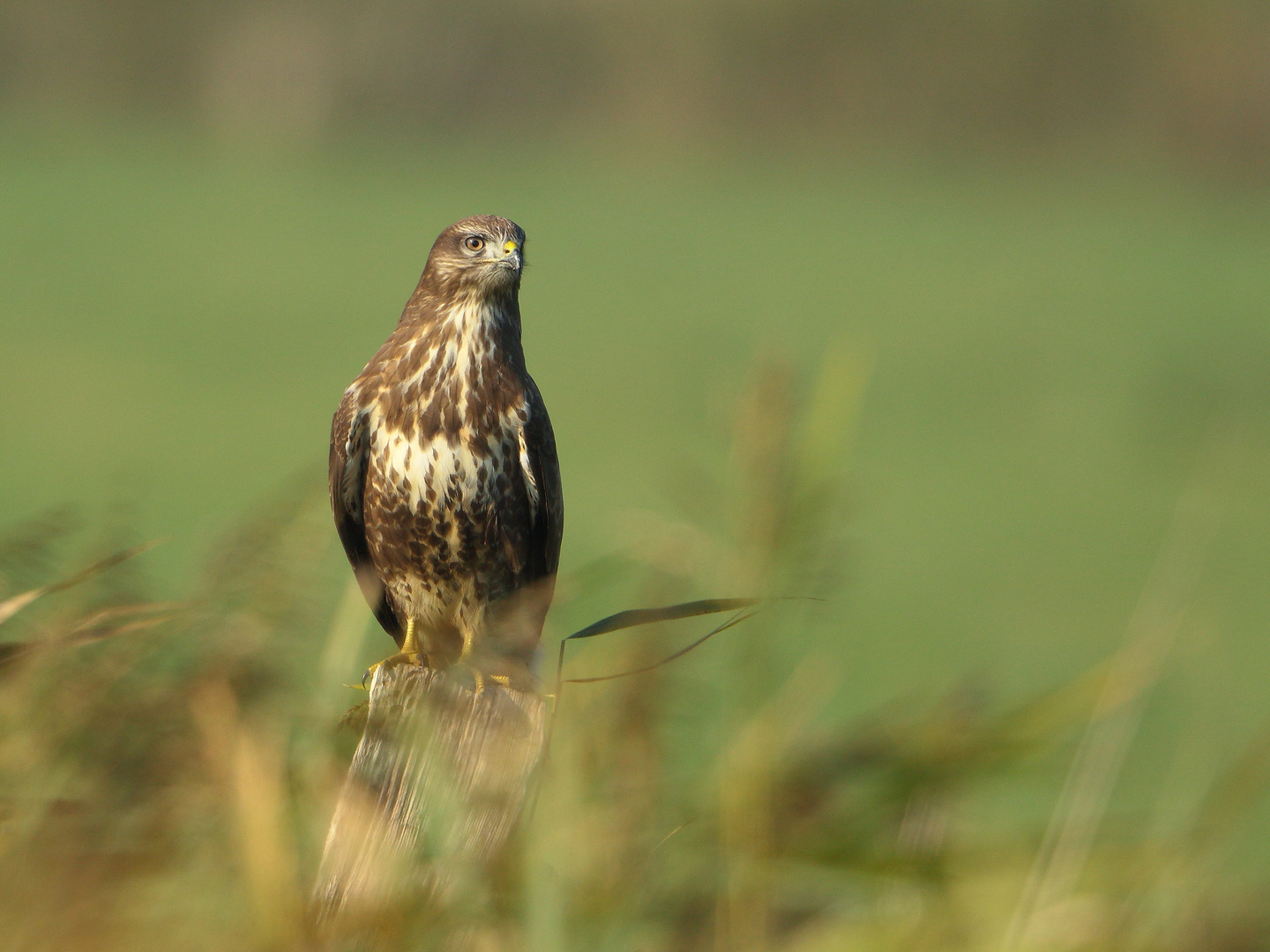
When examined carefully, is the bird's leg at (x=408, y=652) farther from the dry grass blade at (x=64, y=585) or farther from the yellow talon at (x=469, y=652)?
the dry grass blade at (x=64, y=585)

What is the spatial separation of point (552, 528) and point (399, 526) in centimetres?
33

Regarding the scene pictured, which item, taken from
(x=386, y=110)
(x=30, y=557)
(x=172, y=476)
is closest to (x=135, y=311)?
(x=172, y=476)

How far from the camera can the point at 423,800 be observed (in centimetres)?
147

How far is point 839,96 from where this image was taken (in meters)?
32.1

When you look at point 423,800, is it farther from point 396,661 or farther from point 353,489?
point 353,489

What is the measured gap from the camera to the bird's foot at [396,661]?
2.77m

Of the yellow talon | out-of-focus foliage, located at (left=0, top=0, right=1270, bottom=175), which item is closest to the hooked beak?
the yellow talon

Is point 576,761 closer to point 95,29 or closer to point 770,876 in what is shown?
point 770,876

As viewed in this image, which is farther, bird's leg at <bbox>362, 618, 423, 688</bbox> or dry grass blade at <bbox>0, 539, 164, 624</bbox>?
bird's leg at <bbox>362, 618, 423, 688</bbox>

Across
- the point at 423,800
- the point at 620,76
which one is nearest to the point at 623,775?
the point at 423,800

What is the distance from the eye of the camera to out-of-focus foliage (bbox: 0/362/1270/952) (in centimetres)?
137

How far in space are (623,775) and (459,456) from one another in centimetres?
136

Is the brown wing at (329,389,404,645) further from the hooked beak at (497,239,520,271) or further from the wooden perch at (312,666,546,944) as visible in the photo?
the wooden perch at (312,666,546,944)

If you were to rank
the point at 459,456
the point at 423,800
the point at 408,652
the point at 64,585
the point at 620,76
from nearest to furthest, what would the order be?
1. the point at 423,800
2. the point at 64,585
3. the point at 459,456
4. the point at 408,652
5. the point at 620,76
